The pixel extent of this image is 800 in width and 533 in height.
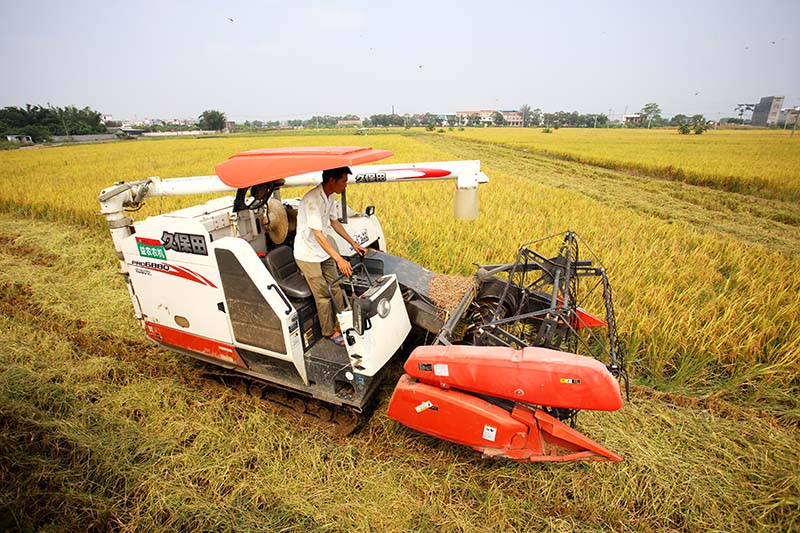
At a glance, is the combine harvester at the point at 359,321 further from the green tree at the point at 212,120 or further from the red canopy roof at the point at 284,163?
the green tree at the point at 212,120

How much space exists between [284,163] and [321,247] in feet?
2.45

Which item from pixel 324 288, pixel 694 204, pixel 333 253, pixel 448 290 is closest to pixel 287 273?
pixel 324 288

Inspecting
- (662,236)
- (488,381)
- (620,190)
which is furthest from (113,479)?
(620,190)

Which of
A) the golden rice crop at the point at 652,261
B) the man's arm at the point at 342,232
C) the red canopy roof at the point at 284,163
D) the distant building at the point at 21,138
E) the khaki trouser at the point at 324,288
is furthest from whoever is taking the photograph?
the distant building at the point at 21,138

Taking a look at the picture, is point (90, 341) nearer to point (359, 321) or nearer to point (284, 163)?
point (284, 163)

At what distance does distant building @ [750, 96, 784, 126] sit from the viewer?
75688 millimetres

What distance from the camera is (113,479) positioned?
267 centimetres

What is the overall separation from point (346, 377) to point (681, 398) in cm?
310

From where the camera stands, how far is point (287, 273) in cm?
356

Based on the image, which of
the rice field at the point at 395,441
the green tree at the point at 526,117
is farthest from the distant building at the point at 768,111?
the rice field at the point at 395,441

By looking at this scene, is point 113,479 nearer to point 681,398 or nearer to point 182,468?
point 182,468

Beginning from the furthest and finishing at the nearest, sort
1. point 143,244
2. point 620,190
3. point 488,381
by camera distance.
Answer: point 620,190 < point 143,244 < point 488,381

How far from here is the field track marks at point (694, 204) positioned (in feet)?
29.5

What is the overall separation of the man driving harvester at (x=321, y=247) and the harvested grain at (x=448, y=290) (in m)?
0.93
